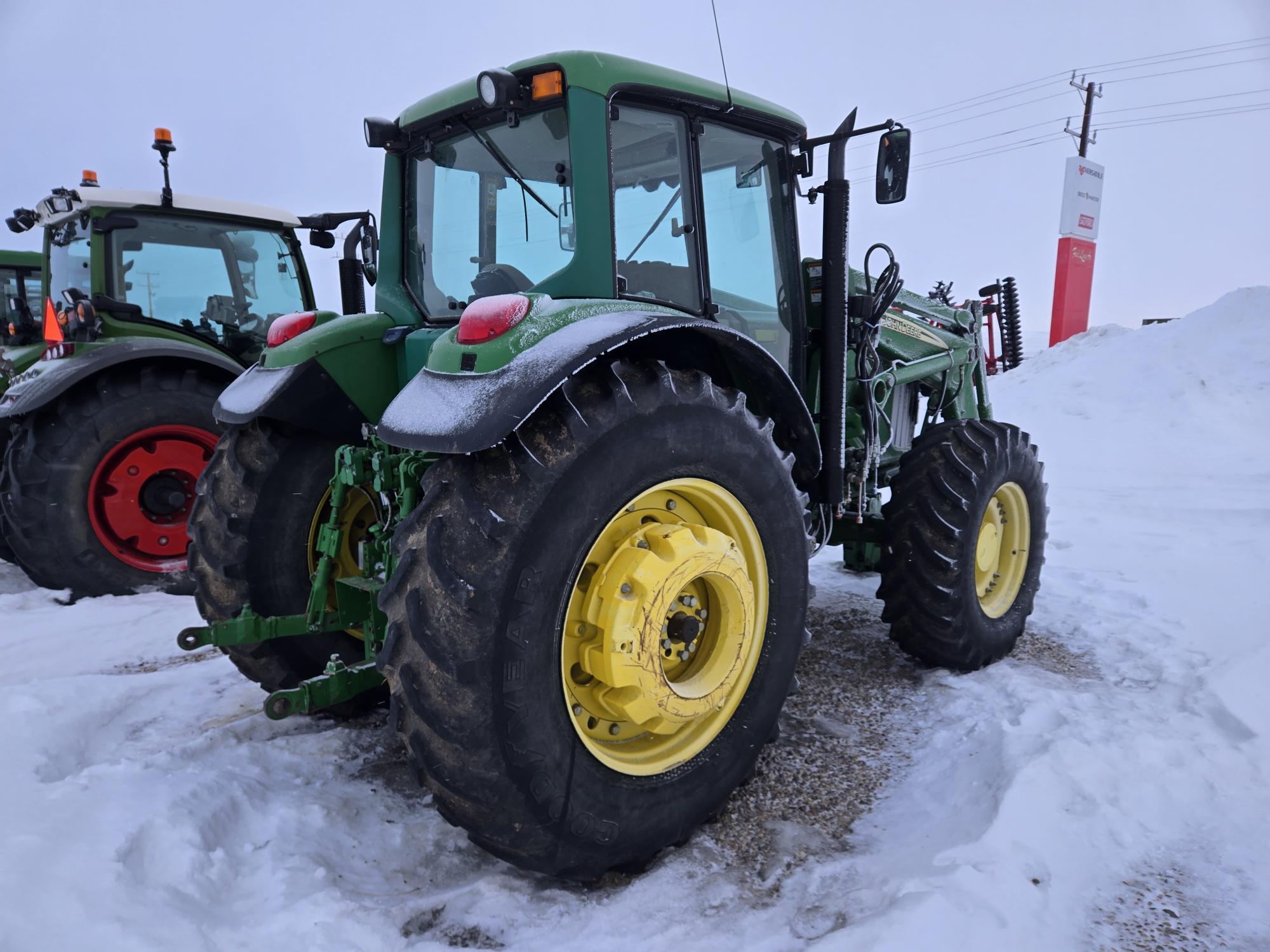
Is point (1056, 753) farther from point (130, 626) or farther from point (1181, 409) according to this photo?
point (1181, 409)

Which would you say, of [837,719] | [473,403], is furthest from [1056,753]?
[473,403]

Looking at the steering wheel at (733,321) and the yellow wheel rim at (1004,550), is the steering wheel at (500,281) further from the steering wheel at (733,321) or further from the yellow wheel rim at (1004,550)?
the yellow wheel rim at (1004,550)

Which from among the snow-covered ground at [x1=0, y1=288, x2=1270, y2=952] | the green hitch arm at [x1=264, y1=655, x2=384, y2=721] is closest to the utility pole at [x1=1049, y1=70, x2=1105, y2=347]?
the snow-covered ground at [x1=0, y1=288, x2=1270, y2=952]

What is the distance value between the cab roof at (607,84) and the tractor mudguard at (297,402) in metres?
0.91

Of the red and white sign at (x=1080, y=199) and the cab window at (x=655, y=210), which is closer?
the cab window at (x=655, y=210)

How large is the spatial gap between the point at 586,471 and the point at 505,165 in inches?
47.0

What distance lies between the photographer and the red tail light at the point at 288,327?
299 cm

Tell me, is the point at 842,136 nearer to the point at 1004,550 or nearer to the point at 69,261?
the point at 1004,550

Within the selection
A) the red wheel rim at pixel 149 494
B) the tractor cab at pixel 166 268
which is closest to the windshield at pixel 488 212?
the red wheel rim at pixel 149 494

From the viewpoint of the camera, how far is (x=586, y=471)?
6.25 ft

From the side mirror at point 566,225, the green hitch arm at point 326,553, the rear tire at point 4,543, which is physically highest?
the side mirror at point 566,225

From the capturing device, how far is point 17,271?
26.2 feet

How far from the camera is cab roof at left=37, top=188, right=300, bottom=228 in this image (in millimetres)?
5164

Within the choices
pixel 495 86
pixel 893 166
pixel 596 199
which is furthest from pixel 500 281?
pixel 893 166
